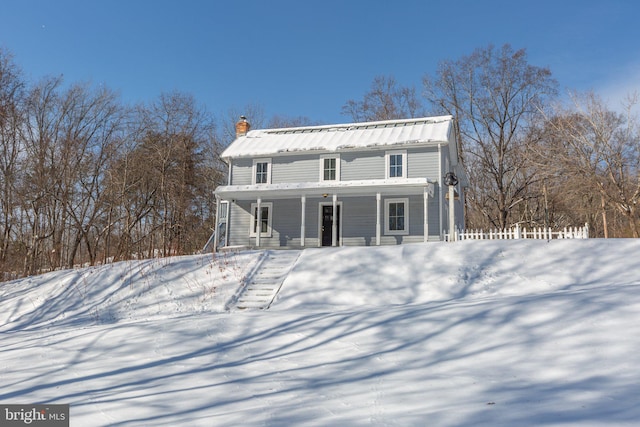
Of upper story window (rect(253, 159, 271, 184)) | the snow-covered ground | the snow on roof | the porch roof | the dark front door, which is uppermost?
the snow on roof

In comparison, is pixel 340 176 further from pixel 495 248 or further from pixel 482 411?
pixel 482 411

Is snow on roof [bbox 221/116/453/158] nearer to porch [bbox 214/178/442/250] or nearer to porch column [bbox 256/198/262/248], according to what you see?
porch [bbox 214/178/442/250]

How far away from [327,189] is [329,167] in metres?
1.74

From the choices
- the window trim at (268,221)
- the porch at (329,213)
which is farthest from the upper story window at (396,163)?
the window trim at (268,221)

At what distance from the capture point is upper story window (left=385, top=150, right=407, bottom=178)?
17484 millimetres

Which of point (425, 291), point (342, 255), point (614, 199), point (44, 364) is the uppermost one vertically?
point (614, 199)

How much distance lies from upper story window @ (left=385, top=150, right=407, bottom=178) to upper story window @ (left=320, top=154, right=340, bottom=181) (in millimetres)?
2050

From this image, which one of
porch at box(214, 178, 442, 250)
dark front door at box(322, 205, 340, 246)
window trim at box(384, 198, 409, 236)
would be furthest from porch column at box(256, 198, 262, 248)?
window trim at box(384, 198, 409, 236)

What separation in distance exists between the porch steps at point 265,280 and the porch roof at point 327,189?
3.91 metres

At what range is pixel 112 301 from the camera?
11.0 meters

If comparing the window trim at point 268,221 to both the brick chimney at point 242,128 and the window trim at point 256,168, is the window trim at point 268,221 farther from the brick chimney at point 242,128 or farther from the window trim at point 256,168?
the brick chimney at point 242,128

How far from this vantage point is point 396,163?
17656mm

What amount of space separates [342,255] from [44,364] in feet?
24.4

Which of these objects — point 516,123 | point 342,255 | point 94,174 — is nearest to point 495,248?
point 342,255
